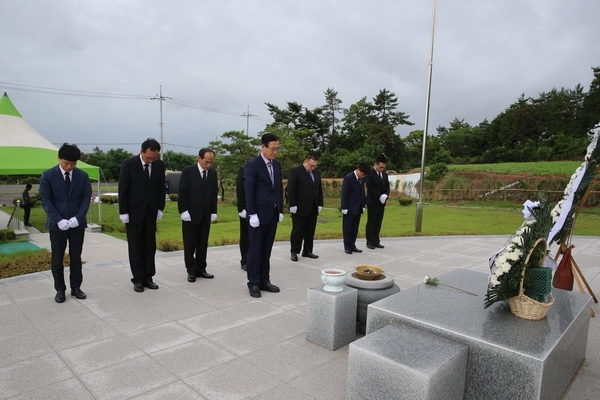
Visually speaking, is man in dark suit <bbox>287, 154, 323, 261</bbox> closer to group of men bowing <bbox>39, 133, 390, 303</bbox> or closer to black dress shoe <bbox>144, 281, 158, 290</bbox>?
group of men bowing <bbox>39, 133, 390, 303</bbox>

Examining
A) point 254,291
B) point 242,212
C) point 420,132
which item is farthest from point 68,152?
point 420,132

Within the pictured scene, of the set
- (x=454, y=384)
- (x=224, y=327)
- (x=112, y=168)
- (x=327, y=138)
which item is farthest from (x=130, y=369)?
(x=112, y=168)

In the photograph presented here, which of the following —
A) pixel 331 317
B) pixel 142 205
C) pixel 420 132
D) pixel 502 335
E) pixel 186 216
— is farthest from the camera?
pixel 420 132

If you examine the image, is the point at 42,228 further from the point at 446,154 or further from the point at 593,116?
the point at 593,116

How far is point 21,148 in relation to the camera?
9.13 metres

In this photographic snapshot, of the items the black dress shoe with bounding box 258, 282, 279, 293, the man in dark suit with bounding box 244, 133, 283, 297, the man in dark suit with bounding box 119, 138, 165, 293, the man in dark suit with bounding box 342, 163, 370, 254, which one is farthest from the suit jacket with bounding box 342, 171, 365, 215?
the man in dark suit with bounding box 119, 138, 165, 293

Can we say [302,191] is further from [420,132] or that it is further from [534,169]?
Answer: [420,132]

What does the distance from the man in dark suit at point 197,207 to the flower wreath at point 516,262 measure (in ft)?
10.9

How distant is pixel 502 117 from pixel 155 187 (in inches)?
1704

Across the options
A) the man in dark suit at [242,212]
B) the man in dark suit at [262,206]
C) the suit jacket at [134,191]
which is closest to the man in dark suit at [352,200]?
the man in dark suit at [242,212]

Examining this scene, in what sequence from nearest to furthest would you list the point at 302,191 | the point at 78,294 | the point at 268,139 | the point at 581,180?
the point at 581,180 < the point at 78,294 < the point at 268,139 < the point at 302,191

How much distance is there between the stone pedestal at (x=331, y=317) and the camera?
112 inches

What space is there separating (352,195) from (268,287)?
282 centimetres

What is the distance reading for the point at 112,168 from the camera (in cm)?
4081
